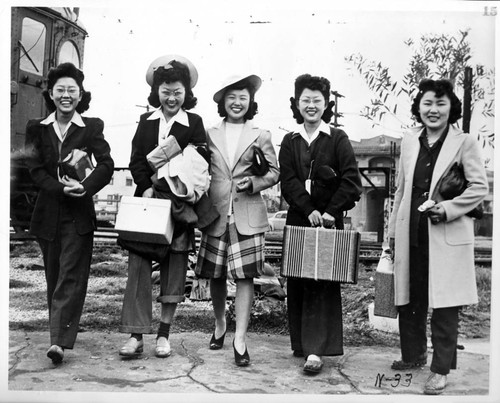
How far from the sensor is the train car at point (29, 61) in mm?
4715

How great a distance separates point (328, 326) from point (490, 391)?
4.53ft

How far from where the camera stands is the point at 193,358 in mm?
4418

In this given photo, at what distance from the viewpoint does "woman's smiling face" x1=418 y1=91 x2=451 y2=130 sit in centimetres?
429

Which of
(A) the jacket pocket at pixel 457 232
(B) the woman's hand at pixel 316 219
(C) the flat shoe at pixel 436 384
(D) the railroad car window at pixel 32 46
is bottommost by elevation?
(C) the flat shoe at pixel 436 384

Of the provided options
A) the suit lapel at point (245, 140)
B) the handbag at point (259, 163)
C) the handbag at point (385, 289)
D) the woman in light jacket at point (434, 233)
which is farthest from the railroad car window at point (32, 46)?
the handbag at point (385, 289)

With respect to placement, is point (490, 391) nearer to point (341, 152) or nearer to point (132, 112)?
point (341, 152)

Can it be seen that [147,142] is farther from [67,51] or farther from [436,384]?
[436,384]

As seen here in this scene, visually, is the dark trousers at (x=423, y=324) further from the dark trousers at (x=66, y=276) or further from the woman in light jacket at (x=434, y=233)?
the dark trousers at (x=66, y=276)

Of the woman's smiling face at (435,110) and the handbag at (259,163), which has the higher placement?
the woman's smiling face at (435,110)

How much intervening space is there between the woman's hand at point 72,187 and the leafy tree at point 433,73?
7.59 feet

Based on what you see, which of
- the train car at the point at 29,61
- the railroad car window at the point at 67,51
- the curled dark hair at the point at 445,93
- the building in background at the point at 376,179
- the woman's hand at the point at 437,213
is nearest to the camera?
the woman's hand at the point at 437,213

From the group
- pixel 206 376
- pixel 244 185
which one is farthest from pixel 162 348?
pixel 244 185

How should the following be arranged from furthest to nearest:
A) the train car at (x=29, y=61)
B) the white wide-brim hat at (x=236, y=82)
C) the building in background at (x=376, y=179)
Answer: the building in background at (x=376, y=179), the train car at (x=29, y=61), the white wide-brim hat at (x=236, y=82)

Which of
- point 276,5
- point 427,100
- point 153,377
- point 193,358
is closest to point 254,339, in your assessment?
point 193,358
